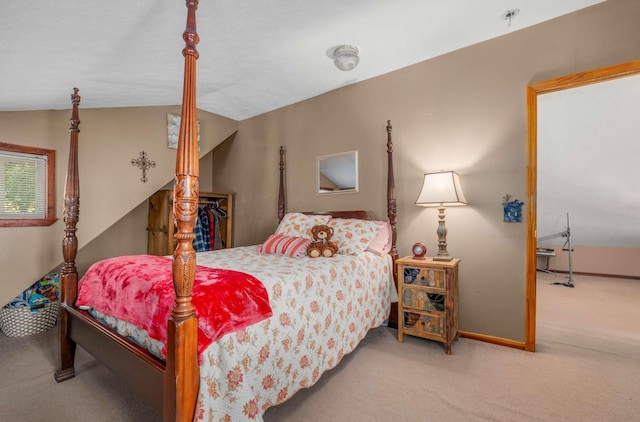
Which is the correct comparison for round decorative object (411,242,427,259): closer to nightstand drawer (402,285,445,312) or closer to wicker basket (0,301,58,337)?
nightstand drawer (402,285,445,312)

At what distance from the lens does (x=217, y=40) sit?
212 cm

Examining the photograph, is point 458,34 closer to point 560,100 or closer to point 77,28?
point 560,100

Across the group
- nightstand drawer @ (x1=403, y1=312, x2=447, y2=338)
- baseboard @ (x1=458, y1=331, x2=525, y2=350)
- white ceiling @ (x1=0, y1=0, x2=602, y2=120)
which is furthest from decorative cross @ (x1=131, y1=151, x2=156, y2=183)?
baseboard @ (x1=458, y1=331, x2=525, y2=350)

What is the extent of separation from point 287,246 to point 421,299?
1223mm

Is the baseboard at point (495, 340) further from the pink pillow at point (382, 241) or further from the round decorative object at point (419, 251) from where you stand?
the pink pillow at point (382, 241)

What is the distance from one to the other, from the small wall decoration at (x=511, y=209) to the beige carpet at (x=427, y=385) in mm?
1048

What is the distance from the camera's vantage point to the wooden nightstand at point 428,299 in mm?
2297

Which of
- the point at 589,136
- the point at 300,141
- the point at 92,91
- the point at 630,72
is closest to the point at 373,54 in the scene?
the point at 300,141

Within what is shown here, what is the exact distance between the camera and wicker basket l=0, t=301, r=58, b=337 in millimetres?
2645

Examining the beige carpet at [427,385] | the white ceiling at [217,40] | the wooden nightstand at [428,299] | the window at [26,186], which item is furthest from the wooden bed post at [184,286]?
the window at [26,186]

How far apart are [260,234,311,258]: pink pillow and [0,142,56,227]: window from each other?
2.04 m

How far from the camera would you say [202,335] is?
1.21 meters

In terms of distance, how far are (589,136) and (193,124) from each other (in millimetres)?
4429

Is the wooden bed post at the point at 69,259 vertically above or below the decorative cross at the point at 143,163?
below
